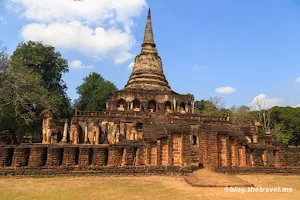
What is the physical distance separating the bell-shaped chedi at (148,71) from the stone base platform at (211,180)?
21084 mm

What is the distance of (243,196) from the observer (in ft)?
18.5

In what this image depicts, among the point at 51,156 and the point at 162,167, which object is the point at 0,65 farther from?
the point at 162,167

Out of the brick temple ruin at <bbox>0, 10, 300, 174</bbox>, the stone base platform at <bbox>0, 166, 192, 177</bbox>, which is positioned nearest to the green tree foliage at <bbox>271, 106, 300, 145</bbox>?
the brick temple ruin at <bbox>0, 10, 300, 174</bbox>

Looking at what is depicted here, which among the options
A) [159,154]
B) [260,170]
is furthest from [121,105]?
[260,170]

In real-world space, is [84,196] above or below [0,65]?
below

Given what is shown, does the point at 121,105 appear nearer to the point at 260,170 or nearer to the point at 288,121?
the point at 260,170

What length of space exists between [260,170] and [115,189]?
6300mm

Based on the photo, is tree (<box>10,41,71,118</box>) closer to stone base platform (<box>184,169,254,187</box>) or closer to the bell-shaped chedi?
the bell-shaped chedi

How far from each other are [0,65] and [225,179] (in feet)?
48.7

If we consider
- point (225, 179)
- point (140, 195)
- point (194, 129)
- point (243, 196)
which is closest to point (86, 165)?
point (140, 195)

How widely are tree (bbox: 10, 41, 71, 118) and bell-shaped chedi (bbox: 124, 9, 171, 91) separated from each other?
8278 millimetres

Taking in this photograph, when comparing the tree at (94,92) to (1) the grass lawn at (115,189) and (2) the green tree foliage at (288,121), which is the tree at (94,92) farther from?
(1) the grass lawn at (115,189)

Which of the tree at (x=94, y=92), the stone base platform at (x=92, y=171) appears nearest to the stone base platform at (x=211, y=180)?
the stone base platform at (x=92, y=171)

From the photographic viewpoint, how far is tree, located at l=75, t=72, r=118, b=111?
122ft
